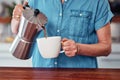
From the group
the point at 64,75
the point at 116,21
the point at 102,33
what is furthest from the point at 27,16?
the point at 116,21

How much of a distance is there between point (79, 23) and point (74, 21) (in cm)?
2

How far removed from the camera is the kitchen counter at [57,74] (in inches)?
36.8

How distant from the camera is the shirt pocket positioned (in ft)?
3.89

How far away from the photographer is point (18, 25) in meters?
1.18

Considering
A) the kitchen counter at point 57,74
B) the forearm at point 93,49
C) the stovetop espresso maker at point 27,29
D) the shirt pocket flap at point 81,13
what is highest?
the shirt pocket flap at point 81,13

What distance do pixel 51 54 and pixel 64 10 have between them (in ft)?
0.79

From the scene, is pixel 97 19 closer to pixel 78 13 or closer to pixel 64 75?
pixel 78 13

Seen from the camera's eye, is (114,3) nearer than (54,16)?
No

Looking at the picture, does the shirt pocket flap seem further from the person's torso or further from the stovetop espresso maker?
the stovetop espresso maker

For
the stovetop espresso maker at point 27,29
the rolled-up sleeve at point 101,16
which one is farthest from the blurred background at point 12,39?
the stovetop espresso maker at point 27,29

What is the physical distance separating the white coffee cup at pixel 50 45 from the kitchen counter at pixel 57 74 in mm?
67

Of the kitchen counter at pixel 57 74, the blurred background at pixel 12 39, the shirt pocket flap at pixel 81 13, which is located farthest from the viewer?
the blurred background at pixel 12 39

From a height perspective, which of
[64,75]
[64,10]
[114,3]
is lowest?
[64,75]

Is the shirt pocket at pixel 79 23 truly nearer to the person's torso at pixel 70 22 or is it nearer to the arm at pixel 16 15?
the person's torso at pixel 70 22
